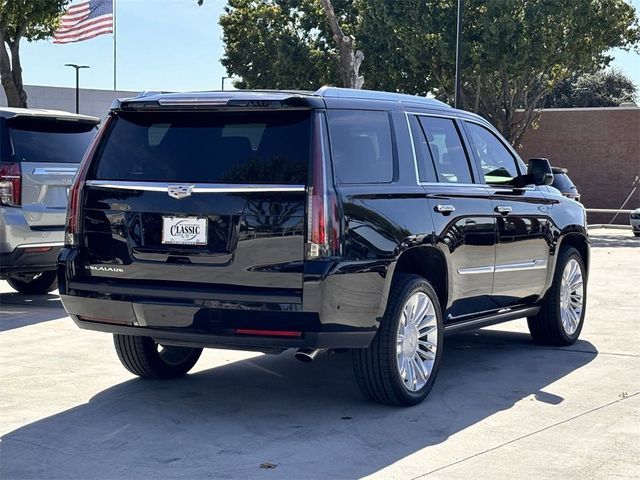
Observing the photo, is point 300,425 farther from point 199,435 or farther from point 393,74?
point 393,74

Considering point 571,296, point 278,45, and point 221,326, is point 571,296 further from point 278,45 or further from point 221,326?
point 278,45

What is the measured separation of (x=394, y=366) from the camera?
262 inches

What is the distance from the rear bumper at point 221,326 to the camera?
243 inches

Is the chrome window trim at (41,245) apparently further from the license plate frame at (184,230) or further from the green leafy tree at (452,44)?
the green leafy tree at (452,44)

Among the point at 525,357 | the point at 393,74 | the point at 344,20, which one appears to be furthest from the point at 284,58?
the point at 525,357

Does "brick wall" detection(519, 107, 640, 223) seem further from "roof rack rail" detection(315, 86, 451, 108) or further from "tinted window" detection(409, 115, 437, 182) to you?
"tinted window" detection(409, 115, 437, 182)

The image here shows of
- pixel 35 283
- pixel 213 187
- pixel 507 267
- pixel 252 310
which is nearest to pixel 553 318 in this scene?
pixel 507 267

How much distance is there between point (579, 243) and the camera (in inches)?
384

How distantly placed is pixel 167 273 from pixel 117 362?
7.35ft

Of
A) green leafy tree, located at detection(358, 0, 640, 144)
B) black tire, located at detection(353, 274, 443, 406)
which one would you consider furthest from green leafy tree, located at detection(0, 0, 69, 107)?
black tire, located at detection(353, 274, 443, 406)

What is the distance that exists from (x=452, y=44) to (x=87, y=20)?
1208 centimetres

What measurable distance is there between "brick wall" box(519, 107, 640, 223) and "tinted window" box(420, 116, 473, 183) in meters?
37.1

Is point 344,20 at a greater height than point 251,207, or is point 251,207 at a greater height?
point 344,20

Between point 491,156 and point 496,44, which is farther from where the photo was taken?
point 496,44
